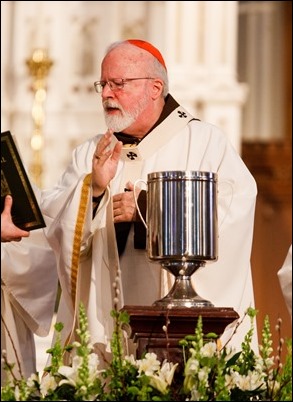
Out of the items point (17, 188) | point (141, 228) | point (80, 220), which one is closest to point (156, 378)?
point (17, 188)

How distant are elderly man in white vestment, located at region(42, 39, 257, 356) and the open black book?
1.02 ft

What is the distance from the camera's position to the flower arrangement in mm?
4461

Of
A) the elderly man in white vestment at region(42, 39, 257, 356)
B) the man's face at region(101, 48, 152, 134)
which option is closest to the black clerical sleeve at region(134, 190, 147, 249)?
the elderly man in white vestment at region(42, 39, 257, 356)

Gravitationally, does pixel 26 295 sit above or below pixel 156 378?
below

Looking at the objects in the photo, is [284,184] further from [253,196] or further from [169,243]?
[169,243]

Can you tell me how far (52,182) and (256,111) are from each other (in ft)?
12.1

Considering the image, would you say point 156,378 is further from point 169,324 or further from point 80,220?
point 80,220

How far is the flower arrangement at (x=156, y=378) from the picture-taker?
4.46 m

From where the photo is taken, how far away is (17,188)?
5.38m

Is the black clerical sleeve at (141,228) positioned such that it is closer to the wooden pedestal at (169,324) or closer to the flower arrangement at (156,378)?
the wooden pedestal at (169,324)

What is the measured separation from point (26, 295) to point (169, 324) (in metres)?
1.33

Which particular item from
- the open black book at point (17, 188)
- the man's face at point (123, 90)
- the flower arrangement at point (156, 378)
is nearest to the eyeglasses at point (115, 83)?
the man's face at point (123, 90)

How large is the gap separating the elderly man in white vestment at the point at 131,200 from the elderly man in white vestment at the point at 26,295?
0.47 feet

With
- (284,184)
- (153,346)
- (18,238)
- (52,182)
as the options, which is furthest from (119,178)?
(284,184)
